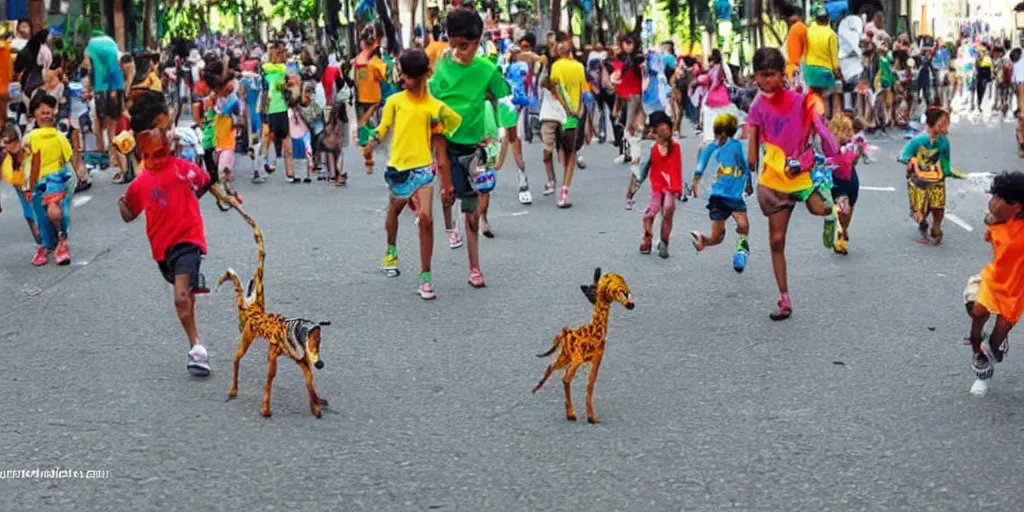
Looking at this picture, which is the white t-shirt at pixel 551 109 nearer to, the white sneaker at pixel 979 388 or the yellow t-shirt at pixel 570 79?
the yellow t-shirt at pixel 570 79

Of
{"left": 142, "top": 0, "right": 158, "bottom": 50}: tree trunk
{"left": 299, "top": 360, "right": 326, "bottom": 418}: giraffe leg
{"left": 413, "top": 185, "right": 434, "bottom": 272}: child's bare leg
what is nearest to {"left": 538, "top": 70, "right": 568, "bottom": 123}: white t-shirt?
{"left": 413, "top": 185, "right": 434, "bottom": 272}: child's bare leg

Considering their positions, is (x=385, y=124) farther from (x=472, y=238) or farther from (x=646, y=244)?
(x=646, y=244)

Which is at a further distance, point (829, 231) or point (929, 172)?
point (929, 172)

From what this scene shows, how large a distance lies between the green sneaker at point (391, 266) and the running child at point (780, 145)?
2.78 meters

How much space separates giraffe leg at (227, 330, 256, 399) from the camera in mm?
7070

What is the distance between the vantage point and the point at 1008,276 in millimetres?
7070

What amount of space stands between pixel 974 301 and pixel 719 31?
118ft

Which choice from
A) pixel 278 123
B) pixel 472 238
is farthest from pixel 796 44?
pixel 472 238

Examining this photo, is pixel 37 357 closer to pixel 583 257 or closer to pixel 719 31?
pixel 583 257

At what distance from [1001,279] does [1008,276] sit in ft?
0.13

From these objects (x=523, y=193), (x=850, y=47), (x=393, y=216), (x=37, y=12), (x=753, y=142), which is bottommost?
(x=523, y=193)

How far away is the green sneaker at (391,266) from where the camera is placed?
10.9 meters

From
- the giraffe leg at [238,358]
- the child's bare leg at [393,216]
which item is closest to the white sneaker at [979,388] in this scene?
the giraffe leg at [238,358]

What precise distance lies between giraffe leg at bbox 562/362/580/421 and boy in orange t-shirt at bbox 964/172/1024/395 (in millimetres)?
1910
